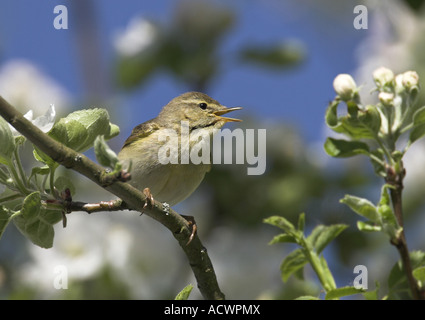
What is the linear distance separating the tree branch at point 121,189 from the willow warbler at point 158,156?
2.38 ft

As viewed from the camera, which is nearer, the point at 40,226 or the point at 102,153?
the point at 102,153

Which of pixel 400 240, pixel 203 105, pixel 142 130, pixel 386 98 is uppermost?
pixel 203 105

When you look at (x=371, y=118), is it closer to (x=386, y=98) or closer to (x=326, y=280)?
(x=386, y=98)

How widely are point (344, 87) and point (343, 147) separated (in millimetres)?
183

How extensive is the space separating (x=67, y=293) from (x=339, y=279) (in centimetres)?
135

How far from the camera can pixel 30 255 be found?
364 cm

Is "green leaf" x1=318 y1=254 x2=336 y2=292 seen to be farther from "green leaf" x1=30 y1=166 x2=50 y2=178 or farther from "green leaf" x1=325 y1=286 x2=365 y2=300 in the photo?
"green leaf" x1=30 y1=166 x2=50 y2=178

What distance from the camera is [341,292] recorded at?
1.83 metres

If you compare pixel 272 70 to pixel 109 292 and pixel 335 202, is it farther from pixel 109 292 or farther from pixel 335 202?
pixel 109 292

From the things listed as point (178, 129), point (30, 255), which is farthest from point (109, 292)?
point (178, 129)

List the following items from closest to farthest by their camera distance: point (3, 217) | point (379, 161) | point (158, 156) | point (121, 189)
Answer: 1. point (121, 189)
2. point (3, 217)
3. point (379, 161)
4. point (158, 156)

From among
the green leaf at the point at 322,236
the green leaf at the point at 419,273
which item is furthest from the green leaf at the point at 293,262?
the green leaf at the point at 419,273

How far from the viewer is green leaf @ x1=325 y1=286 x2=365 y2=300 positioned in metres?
1.81

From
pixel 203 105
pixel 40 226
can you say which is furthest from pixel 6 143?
pixel 203 105
